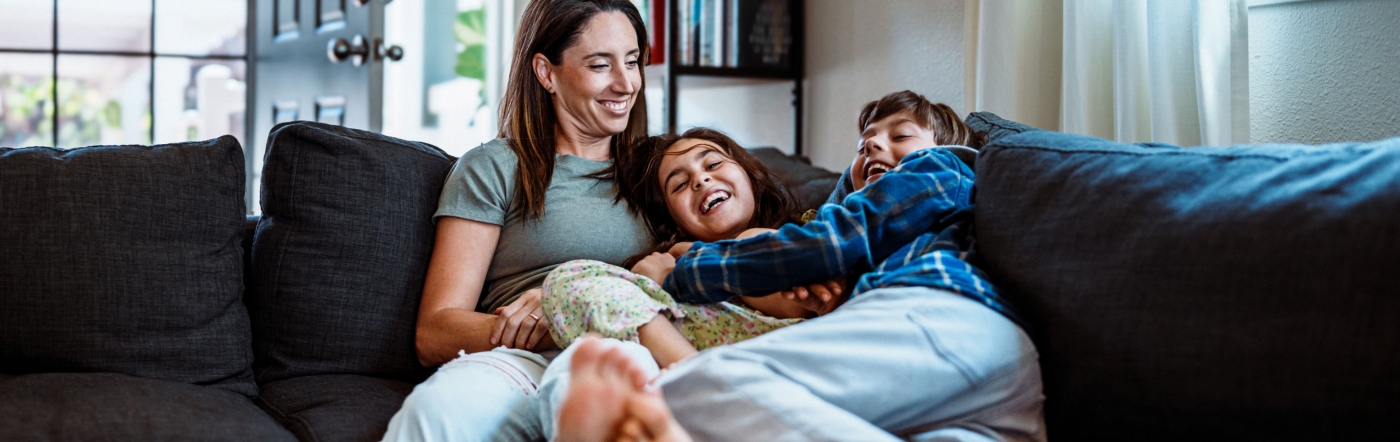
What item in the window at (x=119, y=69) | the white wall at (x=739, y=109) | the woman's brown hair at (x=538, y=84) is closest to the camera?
the woman's brown hair at (x=538, y=84)

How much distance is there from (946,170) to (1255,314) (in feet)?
1.39

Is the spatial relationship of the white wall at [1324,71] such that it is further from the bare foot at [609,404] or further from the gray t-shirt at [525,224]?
the bare foot at [609,404]

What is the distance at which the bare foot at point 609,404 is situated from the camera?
0.89 metres

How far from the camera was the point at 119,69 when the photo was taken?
11.3ft

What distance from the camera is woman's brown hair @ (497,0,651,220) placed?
1585 millimetres

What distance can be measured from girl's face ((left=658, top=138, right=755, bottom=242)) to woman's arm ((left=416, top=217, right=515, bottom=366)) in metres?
0.27

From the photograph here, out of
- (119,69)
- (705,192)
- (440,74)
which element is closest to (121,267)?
(705,192)

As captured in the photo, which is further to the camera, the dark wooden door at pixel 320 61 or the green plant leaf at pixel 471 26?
the green plant leaf at pixel 471 26

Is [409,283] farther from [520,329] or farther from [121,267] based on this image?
[121,267]

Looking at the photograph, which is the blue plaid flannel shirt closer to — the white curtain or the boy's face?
the boy's face

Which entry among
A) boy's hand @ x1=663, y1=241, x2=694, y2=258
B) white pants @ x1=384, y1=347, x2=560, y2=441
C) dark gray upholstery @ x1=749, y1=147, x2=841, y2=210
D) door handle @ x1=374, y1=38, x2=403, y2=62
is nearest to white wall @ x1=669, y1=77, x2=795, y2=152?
dark gray upholstery @ x1=749, y1=147, x2=841, y2=210

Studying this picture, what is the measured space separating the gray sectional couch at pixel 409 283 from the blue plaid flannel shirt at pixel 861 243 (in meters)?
0.06

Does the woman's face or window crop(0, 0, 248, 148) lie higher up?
window crop(0, 0, 248, 148)

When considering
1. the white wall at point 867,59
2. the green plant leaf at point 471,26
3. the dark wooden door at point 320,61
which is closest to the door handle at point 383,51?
the dark wooden door at point 320,61
